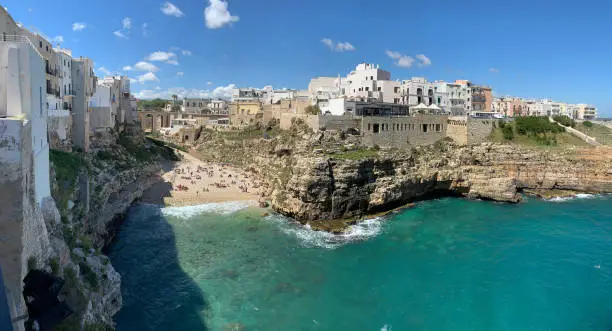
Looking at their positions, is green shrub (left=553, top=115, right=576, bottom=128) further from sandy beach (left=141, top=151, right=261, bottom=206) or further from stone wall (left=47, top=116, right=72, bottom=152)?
stone wall (left=47, top=116, right=72, bottom=152)

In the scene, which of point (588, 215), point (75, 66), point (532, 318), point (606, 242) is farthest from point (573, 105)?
point (75, 66)

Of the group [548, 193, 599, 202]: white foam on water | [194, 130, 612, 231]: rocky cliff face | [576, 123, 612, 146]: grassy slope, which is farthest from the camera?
[576, 123, 612, 146]: grassy slope

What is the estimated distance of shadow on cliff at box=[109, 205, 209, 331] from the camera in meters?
19.4

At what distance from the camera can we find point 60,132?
3042 centimetres

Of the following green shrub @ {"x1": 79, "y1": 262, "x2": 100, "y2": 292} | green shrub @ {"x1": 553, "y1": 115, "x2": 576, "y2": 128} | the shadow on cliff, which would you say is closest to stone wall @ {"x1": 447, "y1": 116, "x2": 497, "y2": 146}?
green shrub @ {"x1": 553, "y1": 115, "x2": 576, "y2": 128}

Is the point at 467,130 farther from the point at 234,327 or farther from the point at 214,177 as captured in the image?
the point at 234,327

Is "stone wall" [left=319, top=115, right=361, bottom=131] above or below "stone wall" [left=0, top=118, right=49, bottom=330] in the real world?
above

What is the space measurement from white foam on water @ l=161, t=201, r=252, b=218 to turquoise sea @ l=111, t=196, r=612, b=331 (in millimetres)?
289

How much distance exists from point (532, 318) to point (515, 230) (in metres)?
14.8

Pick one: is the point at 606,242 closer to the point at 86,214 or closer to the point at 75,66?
the point at 86,214

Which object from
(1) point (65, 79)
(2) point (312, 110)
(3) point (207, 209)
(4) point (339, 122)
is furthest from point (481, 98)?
(1) point (65, 79)

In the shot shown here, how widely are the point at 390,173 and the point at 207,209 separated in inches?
710

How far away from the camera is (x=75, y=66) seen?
37.3 meters

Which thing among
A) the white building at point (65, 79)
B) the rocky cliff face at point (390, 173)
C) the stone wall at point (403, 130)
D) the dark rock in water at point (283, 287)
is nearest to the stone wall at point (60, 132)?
the white building at point (65, 79)
